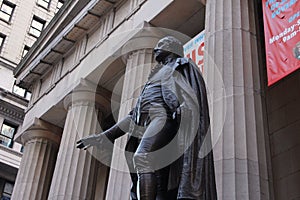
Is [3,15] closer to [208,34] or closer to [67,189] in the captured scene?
[67,189]

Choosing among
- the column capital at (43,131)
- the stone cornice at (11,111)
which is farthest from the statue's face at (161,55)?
the stone cornice at (11,111)

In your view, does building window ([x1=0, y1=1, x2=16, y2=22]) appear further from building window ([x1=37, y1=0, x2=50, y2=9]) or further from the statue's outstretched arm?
the statue's outstretched arm

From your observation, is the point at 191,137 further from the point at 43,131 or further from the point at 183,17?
the point at 43,131

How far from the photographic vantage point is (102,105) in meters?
18.7

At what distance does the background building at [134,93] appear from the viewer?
31.0ft

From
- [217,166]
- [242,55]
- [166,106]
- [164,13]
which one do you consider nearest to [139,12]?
[164,13]

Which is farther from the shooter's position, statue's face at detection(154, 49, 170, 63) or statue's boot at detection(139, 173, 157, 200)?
statue's face at detection(154, 49, 170, 63)

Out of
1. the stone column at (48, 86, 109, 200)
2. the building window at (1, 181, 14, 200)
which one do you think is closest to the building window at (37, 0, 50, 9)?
the building window at (1, 181, 14, 200)

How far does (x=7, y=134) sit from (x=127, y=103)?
2200cm

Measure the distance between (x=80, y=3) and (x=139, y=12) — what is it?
17.3 ft

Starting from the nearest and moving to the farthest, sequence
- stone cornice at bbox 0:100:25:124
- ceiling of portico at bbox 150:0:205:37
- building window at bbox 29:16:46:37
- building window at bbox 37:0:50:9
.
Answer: ceiling of portico at bbox 150:0:205:37
stone cornice at bbox 0:100:25:124
building window at bbox 29:16:46:37
building window at bbox 37:0:50:9

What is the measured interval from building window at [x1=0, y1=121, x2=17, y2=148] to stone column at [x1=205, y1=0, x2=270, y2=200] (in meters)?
25.3

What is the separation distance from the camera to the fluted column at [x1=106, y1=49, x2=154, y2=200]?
12.9 meters

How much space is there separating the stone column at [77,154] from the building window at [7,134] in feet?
53.1
